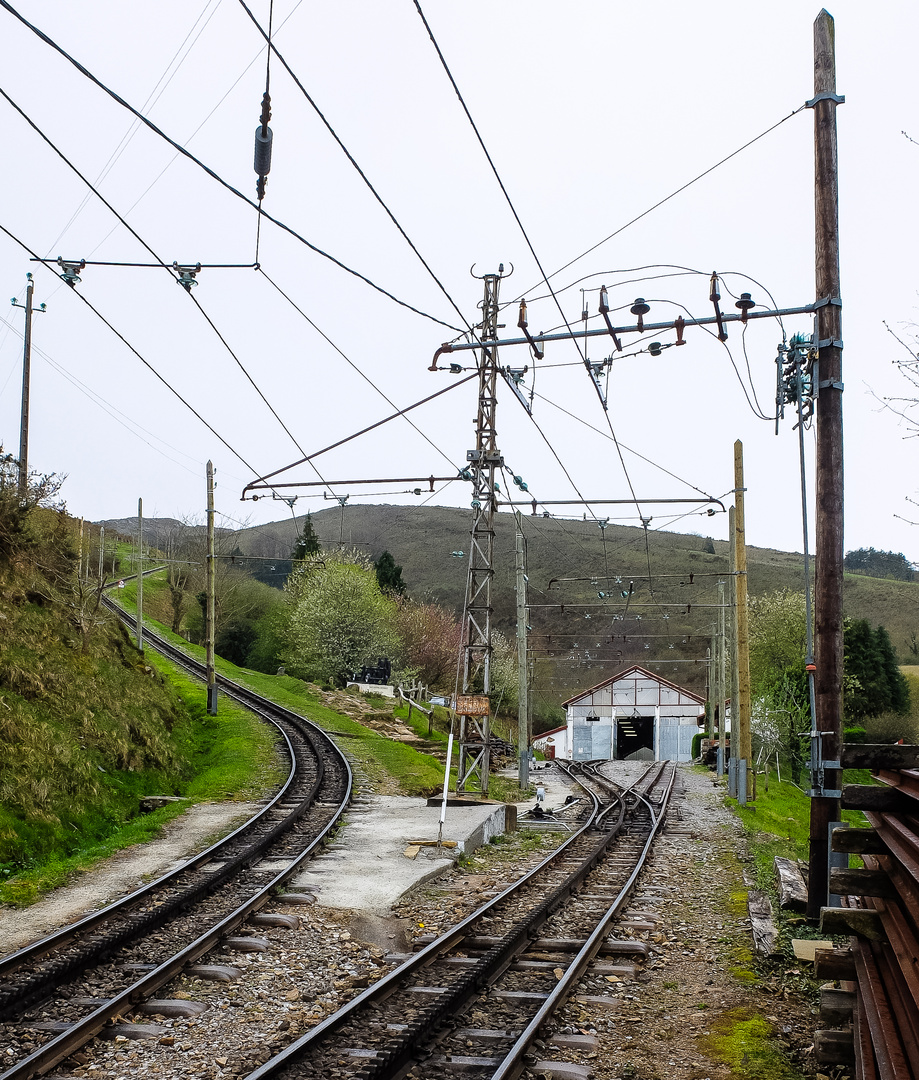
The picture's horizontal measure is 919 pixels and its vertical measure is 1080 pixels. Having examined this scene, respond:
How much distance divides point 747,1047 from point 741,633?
1901 cm

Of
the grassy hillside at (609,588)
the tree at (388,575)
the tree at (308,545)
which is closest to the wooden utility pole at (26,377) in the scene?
the tree at (308,545)

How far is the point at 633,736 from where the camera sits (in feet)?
247

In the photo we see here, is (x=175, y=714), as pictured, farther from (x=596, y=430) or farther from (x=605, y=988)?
(x=605, y=988)

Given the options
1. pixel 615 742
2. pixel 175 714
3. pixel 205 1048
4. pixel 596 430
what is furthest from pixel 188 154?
pixel 615 742

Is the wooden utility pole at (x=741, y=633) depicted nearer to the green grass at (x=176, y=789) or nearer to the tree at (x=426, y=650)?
the green grass at (x=176, y=789)

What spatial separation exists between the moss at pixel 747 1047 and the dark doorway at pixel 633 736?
6602cm

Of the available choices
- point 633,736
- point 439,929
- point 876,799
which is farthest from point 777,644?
point 876,799

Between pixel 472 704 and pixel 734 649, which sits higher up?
pixel 734 649

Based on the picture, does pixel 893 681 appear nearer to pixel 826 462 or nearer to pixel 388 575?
pixel 388 575

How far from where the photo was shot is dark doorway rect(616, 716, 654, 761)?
73.2 m

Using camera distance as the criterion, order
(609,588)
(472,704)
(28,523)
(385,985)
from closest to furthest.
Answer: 1. (385,985)
2. (472,704)
3. (28,523)
4. (609,588)

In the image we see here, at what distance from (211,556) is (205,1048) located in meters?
27.7

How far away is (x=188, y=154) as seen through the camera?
8.29 meters

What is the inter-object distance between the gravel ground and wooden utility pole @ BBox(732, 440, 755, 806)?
12628 mm
